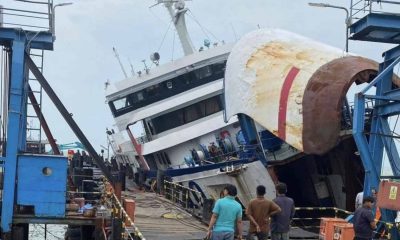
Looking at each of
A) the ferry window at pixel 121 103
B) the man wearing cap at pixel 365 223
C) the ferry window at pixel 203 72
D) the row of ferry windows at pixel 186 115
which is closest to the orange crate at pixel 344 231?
the man wearing cap at pixel 365 223

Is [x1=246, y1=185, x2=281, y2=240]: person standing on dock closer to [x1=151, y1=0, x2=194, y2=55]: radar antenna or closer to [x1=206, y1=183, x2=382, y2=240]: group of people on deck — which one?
[x1=206, y1=183, x2=382, y2=240]: group of people on deck

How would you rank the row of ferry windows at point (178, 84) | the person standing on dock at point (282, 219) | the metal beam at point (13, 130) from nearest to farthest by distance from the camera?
the person standing on dock at point (282, 219), the metal beam at point (13, 130), the row of ferry windows at point (178, 84)

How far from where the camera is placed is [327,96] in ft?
40.8

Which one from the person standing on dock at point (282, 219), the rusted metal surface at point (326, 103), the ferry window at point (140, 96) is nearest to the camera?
the person standing on dock at point (282, 219)

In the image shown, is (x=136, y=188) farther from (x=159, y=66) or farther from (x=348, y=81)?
(x=348, y=81)

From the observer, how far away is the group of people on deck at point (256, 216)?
6789mm

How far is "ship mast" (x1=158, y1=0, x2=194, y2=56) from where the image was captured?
25.0 meters

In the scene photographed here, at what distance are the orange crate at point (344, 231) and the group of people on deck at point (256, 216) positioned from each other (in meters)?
2.11

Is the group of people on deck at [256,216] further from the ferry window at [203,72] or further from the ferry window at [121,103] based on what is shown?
the ferry window at [121,103]

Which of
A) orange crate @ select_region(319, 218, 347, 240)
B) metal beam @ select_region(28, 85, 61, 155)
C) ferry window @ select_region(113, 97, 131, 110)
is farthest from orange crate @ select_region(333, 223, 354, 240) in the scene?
ferry window @ select_region(113, 97, 131, 110)

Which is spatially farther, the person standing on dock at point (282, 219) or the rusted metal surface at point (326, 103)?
the rusted metal surface at point (326, 103)

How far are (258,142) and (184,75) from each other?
7.75 m

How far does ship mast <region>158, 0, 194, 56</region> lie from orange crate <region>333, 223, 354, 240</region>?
16.6 meters

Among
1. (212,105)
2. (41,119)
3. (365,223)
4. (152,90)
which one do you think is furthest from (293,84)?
(152,90)
